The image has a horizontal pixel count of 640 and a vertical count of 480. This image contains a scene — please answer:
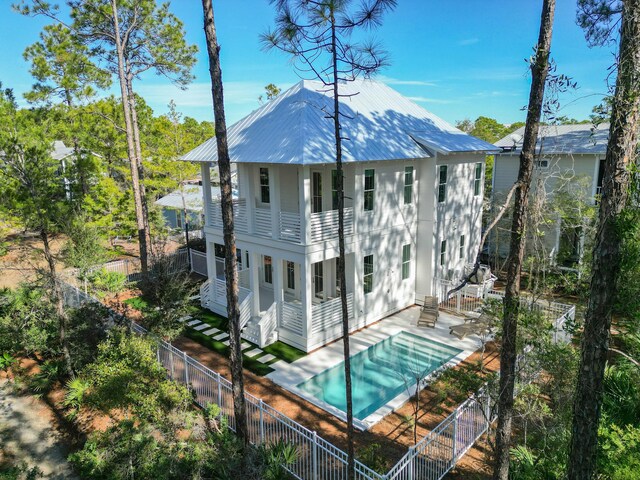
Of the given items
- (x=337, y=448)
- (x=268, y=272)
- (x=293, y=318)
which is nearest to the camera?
(x=337, y=448)

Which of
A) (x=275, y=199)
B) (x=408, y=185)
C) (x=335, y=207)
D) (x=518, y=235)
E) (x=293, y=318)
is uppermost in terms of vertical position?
(x=408, y=185)

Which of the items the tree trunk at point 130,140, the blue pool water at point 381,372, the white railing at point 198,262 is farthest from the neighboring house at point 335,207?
the white railing at point 198,262

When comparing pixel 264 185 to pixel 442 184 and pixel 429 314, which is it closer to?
pixel 442 184

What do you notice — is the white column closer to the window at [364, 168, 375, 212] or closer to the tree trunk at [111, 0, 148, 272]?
the tree trunk at [111, 0, 148, 272]

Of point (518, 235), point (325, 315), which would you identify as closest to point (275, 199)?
point (325, 315)

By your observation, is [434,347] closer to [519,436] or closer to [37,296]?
[519,436]

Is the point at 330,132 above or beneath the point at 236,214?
above

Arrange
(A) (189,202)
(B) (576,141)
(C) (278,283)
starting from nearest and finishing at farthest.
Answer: (C) (278,283), (B) (576,141), (A) (189,202)
